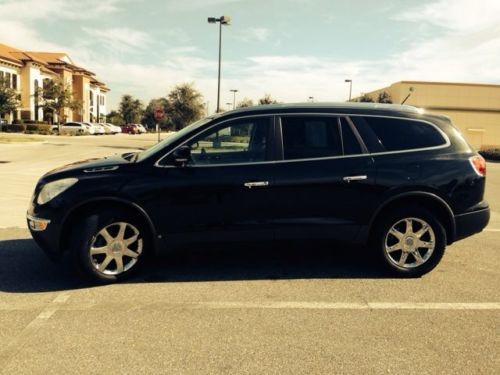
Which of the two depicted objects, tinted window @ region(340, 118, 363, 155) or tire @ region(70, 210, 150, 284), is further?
tinted window @ region(340, 118, 363, 155)

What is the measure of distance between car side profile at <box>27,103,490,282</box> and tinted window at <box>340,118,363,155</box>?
1 cm

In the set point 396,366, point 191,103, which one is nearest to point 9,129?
point 191,103

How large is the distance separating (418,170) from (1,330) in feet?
13.2

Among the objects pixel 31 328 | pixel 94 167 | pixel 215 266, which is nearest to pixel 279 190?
pixel 215 266

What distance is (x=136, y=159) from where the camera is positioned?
15.8 feet

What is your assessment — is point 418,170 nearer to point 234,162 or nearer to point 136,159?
point 234,162

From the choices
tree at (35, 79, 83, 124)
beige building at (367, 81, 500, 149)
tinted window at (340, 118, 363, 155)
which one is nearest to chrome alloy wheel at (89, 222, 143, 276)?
tinted window at (340, 118, 363, 155)

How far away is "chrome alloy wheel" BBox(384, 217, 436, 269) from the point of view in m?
4.85

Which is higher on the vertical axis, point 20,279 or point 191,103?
point 191,103

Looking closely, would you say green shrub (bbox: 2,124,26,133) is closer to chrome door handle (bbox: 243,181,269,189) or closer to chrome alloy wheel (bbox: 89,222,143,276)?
chrome alloy wheel (bbox: 89,222,143,276)

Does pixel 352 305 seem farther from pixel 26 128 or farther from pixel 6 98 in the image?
pixel 26 128

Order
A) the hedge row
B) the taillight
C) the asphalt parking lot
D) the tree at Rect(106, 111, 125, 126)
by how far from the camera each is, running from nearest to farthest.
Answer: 1. the asphalt parking lot
2. the taillight
3. the hedge row
4. the tree at Rect(106, 111, 125, 126)

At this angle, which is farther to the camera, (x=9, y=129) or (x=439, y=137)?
(x=9, y=129)

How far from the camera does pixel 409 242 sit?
488 cm
